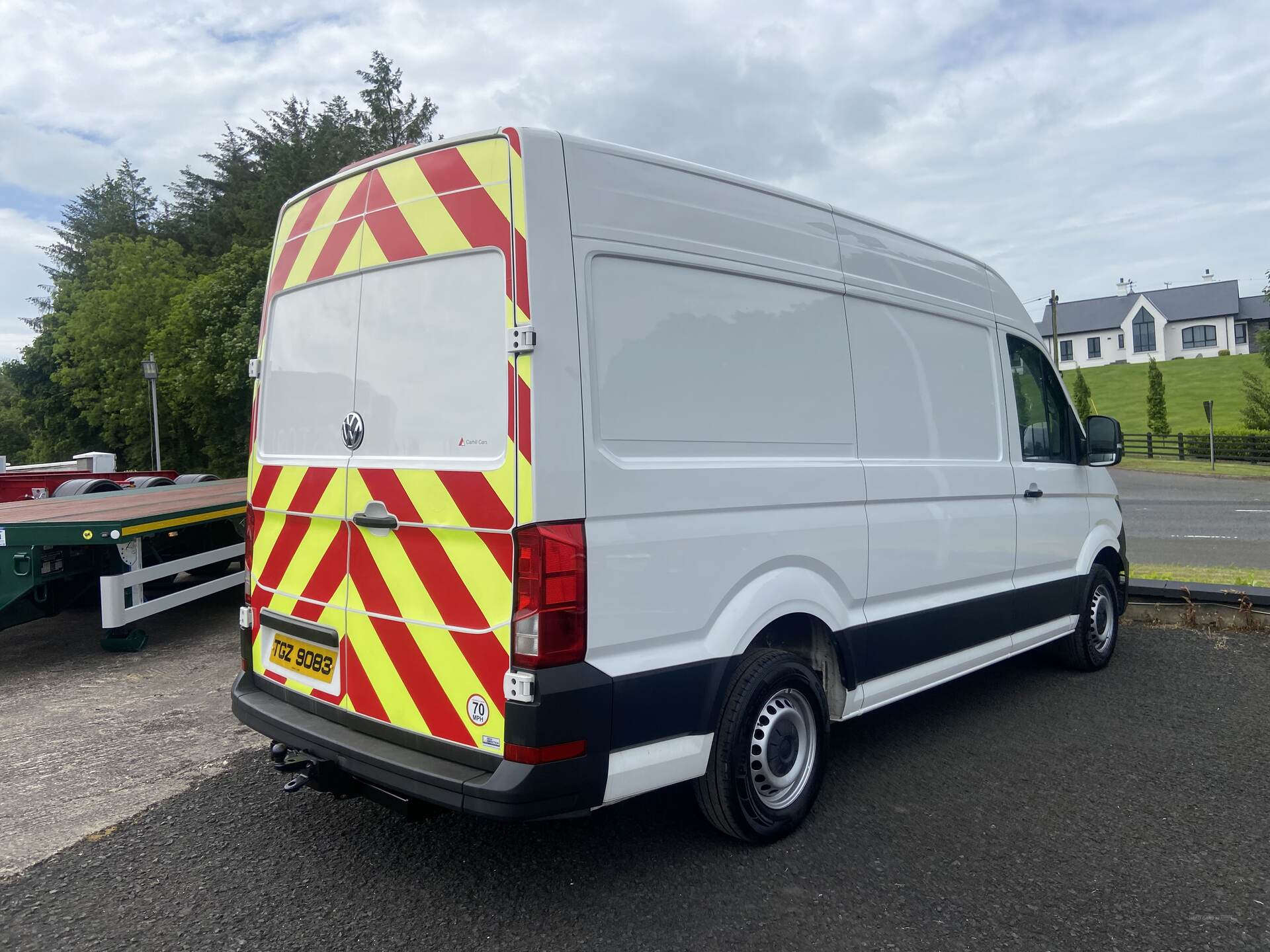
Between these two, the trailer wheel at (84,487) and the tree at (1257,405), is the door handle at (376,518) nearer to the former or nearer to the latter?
the trailer wheel at (84,487)

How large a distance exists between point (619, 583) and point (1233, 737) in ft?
12.2

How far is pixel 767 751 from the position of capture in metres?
3.61

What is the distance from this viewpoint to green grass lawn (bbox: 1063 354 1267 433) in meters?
54.5

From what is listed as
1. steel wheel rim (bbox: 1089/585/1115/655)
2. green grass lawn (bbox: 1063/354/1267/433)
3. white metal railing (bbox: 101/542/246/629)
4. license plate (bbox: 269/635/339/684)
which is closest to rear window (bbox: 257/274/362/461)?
license plate (bbox: 269/635/339/684)

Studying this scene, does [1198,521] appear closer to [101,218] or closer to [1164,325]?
[101,218]

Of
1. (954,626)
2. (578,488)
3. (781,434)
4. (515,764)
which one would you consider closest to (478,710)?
(515,764)

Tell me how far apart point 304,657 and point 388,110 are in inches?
1562

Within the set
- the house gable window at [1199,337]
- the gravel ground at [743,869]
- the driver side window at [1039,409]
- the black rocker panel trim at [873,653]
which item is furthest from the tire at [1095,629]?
the house gable window at [1199,337]

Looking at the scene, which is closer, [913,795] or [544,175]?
[544,175]

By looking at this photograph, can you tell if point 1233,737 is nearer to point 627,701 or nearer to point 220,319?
point 627,701

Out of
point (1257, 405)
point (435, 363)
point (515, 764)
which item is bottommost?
point (515, 764)

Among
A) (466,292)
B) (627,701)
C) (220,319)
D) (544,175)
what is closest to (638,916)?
(627,701)

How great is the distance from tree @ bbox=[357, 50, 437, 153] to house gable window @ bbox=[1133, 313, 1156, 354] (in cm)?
7139

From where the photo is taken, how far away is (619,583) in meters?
3.03
